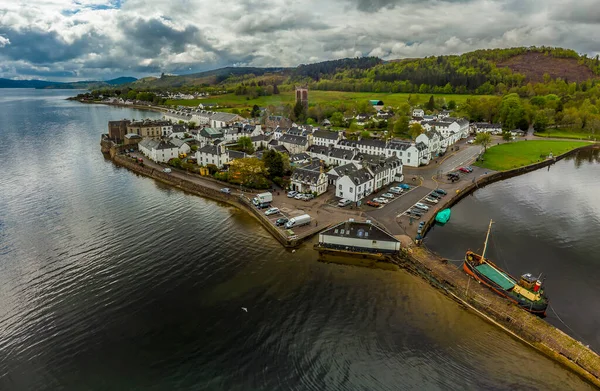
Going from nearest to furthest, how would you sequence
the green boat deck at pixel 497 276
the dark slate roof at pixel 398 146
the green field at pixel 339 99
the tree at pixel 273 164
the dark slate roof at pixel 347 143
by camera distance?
the green boat deck at pixel 497 276
the tree at pixel 273 164
the dark slate roof at pixel 398 146
the dark slate roof at pixel 347 143
the green field at pixel 339 99

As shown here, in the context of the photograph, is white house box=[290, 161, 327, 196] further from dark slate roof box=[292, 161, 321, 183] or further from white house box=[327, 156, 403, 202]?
white house box=[327, 156, 403, 202]

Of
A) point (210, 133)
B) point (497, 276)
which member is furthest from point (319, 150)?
point (497, 276)

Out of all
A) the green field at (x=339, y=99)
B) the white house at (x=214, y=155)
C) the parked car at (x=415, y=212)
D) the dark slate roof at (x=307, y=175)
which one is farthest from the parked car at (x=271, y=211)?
the green field at (x=339, y=99)

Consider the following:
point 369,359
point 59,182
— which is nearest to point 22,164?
point 59,182

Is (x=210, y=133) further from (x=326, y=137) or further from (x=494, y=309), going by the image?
(x=494, y=309)

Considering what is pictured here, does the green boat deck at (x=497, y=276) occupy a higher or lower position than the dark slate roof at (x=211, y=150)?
lower

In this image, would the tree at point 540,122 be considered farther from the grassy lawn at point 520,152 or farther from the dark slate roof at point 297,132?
the dark slate roof at point 297,132

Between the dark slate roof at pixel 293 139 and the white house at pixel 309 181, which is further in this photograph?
the dark slate roof at pixel 293 139

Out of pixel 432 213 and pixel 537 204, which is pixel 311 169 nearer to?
pixel 432 213
